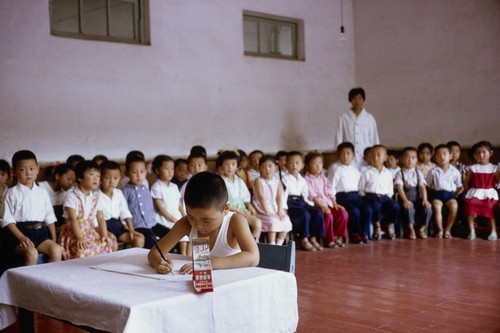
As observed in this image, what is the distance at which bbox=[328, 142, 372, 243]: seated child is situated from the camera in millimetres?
6156

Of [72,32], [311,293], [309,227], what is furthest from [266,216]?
[72,32]

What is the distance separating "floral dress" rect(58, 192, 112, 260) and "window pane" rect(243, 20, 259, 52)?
167 inches

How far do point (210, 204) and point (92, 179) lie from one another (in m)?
2.28

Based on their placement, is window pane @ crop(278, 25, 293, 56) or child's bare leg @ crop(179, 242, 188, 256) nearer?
child's bare leg @ crop(179, 242, 188, 256)

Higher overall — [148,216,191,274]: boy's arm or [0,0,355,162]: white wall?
[0,0,355,162]: white wall

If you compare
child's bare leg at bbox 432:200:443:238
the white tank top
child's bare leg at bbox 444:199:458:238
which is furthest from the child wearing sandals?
the white tank top

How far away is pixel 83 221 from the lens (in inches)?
168

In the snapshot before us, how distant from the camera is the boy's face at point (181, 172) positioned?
569cm

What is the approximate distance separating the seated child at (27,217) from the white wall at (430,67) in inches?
217

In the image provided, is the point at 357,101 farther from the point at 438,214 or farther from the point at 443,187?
the point at 438,214

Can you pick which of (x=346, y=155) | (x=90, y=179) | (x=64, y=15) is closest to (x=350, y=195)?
(x=346, y=155)

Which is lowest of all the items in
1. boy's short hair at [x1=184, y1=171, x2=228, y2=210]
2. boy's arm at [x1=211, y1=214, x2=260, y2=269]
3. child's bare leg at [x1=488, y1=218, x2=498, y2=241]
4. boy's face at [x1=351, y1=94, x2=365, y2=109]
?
child's bare leg at [x1=488, y1=218, x2=498, y2=241]

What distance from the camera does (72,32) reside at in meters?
6.33

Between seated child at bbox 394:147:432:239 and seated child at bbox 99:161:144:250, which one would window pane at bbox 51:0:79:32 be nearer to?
seated child at bbox 99:161:144:250
